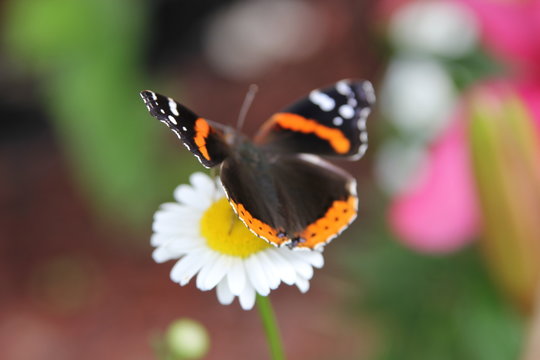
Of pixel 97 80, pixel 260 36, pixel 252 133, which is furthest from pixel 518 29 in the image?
pixel 260 36

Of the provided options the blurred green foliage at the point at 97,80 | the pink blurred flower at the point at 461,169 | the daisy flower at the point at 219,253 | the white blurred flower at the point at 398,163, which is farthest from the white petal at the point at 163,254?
the blurred green foliage at the point at 97,80

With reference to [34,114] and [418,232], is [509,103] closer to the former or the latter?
[418,232]

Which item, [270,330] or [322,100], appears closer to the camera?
[270,330]

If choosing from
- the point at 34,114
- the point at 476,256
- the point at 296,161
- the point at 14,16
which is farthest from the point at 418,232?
the point at 34,114

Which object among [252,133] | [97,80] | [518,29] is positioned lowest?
[252,133]

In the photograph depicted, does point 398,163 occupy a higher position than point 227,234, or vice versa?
point 227,234

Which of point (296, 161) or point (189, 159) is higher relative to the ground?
point (296, 161)

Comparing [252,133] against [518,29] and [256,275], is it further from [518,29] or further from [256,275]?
[256,275]
